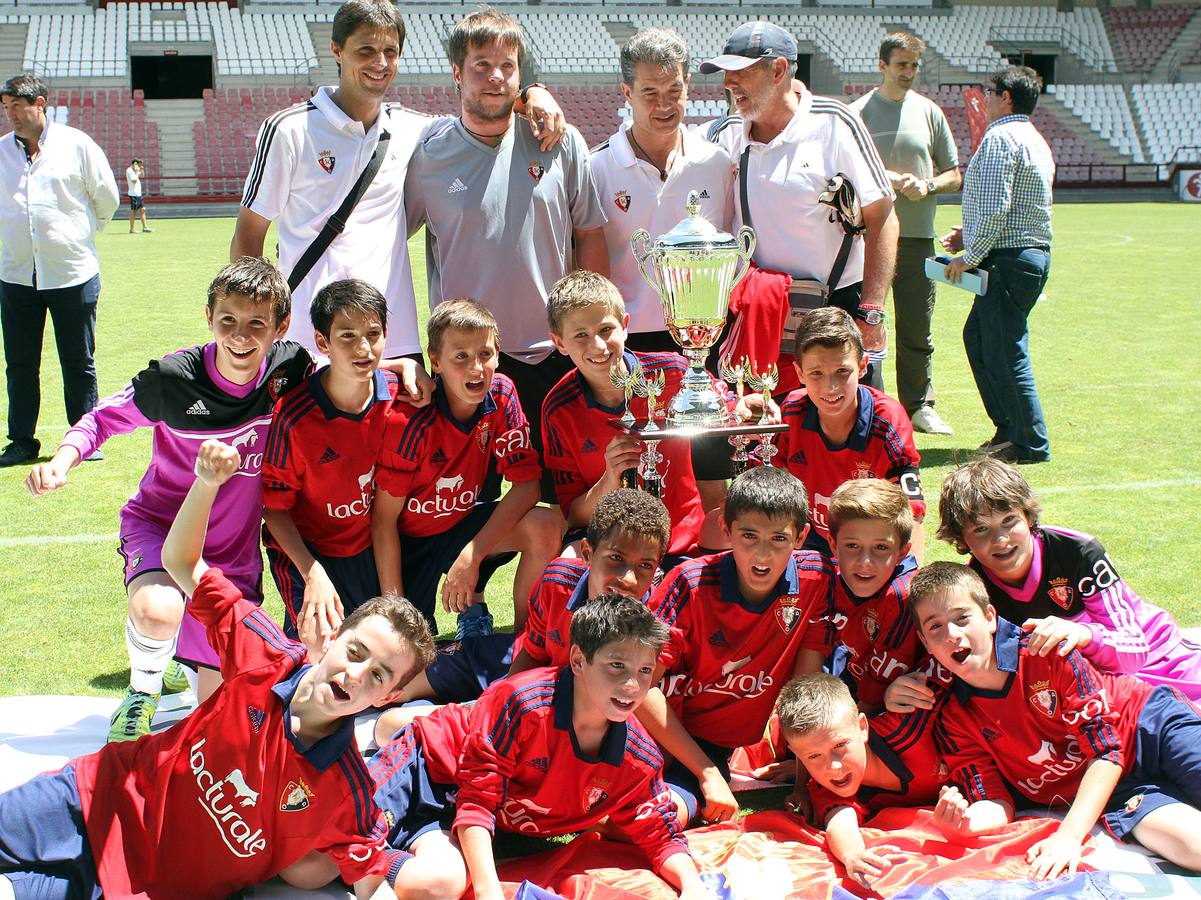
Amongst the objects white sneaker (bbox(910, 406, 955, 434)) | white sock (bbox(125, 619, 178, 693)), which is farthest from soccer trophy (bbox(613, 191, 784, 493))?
white sneaker (bbox(910, 406, 955, 434))

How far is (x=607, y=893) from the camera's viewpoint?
3064 millimetres

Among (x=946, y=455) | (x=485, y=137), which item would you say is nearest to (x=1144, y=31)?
(x=946, y=455)

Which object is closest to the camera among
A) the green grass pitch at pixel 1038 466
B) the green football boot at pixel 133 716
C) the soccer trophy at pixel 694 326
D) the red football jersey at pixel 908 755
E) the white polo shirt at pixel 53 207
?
the red football jersey at pixel 908 755

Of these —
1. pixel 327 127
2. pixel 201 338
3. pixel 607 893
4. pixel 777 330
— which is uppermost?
pixel 327 127

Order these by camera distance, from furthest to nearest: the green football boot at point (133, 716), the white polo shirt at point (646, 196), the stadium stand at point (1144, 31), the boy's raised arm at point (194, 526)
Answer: the stadium stand at point (1144, 31), the white polo shirt at point (646, 196), the green football boot at point (133, 716), the boy's raised arm at point (194, 526)

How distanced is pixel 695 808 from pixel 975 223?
16.3 ft

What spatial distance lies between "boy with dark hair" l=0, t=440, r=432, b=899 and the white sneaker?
583 centimetres

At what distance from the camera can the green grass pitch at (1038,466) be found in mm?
5016

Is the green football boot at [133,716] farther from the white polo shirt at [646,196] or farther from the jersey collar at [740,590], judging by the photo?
the white polo shirt at [646,196]

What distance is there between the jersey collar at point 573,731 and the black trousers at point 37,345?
18.6 ft

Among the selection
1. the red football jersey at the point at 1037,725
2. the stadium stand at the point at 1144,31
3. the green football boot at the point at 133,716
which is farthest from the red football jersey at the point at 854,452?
the stadium stand at the point at 1144,31

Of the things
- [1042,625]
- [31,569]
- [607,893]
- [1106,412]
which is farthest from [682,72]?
[1106,412]

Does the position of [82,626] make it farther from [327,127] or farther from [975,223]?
[975,223]

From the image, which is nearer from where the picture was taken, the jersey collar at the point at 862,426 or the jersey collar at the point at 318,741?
the jersey collar at the point at 318,741
